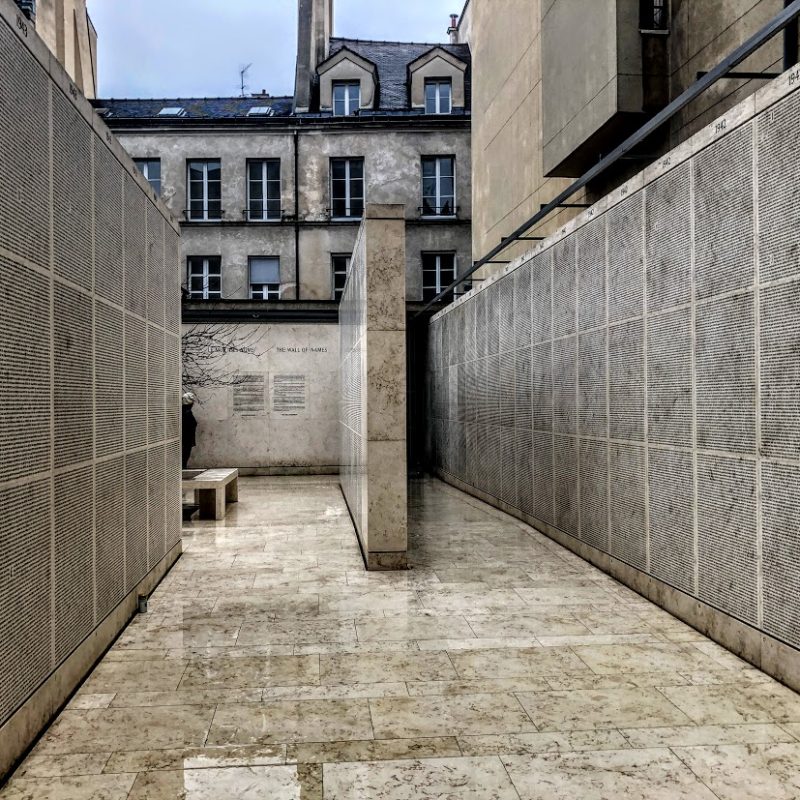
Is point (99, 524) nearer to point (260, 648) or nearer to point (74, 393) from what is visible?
point (74, 393)

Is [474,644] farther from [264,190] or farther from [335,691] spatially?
[264,190]

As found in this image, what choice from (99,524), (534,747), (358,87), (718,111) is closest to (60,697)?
(99,524)

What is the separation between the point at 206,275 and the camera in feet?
83.2

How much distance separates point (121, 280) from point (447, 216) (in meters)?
20.0

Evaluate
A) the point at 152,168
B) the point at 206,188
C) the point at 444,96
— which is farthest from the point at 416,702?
the point at 444,96

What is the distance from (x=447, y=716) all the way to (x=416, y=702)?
0.87ft

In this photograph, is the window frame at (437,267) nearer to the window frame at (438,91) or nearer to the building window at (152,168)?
the window frame at (438,91)

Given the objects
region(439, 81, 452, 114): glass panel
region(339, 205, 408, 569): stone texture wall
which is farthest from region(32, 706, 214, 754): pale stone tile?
region(439, 81, 452, 114): glass panel

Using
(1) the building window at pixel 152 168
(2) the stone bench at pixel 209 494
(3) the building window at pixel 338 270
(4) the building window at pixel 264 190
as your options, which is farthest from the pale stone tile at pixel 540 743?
(1) the building window at pixel 152 168

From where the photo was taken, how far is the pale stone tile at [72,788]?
3.62m

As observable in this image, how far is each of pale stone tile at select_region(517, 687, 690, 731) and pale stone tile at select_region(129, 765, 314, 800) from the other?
137 centimetres

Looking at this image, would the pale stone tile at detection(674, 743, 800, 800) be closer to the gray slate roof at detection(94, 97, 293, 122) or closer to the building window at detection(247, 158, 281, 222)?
the building window at detection(247, 158, 281, 222)

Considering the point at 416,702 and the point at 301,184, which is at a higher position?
the point at 301,184

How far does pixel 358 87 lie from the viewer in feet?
88.2
